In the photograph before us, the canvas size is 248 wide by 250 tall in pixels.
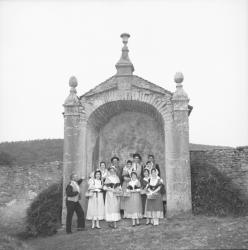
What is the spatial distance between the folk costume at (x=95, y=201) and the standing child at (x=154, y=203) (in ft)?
3.90

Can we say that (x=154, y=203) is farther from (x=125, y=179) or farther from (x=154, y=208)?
(x=125, y=179)

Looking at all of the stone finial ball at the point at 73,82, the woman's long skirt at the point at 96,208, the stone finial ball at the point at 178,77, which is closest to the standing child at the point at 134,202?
the woman's long skirt at the point at 96,208

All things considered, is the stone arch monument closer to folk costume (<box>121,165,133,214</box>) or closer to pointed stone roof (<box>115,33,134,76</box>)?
pointed stone roof (<box>115,33,134,76</box>)

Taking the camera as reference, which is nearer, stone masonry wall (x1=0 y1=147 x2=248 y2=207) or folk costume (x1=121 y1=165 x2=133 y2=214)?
folk costume (x1=121 y1=165 x2=133 y2=214)

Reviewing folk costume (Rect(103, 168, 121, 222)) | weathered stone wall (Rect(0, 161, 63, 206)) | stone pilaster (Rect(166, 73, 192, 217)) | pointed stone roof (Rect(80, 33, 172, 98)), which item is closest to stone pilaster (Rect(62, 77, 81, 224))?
pointed stone roof (Rect(80, 33, 172, 98))

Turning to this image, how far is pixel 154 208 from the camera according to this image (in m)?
10.8

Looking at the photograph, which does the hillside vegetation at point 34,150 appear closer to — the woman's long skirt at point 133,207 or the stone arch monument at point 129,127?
the stone arch monument at point 129,127

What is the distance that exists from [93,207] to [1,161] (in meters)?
11.0

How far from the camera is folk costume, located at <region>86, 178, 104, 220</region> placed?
1112 centimetres

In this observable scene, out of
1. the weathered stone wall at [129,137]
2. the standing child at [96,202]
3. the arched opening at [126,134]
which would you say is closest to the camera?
the standing child at [96,202]

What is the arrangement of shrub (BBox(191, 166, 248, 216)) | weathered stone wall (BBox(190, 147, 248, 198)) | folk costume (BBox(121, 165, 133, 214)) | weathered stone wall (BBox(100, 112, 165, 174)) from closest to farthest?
folk costume (BBox(121, 165, 133, 214)) < shrub (BBox(191, 166, 248, 216)) < weathered stone wall (BBox(100, 112, 165, 174)) < weathered stone wall (BBox(190, 147, 248, 198))

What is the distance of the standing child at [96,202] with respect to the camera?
11094mm

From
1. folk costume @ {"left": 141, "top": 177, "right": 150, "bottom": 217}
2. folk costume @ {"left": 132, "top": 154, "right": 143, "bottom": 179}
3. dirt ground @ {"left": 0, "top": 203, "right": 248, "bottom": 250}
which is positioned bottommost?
dirt ground @ {"left": 0, "top": 203, "right": 248, "bottom": 250}

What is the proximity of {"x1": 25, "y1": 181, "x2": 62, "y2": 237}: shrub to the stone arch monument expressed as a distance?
109cm
